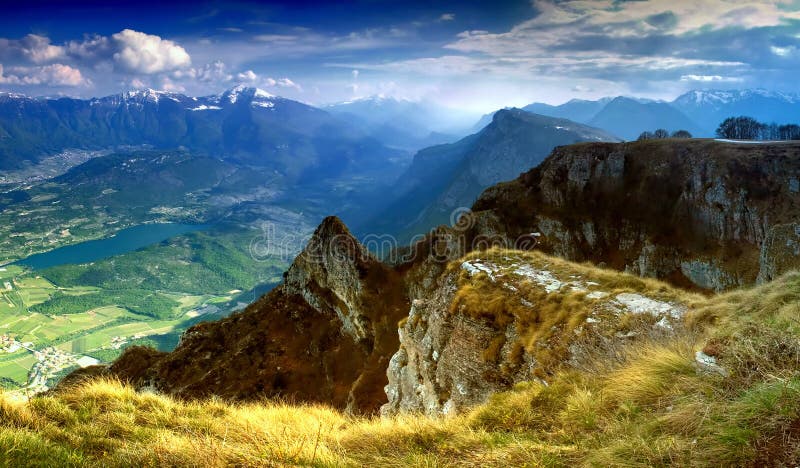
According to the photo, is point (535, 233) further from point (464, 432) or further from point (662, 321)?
point (464, 432)

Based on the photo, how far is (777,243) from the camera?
4144cm

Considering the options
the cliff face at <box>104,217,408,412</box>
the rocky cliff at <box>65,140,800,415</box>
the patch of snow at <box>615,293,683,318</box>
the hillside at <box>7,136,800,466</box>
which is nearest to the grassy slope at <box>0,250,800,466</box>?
the hillside at <box>7,136,800,466</box>

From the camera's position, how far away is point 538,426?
287 inches

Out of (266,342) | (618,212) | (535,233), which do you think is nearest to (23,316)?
(266,342)

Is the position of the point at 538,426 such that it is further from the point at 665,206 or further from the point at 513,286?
the point at 665,206

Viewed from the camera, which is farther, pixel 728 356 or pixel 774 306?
pixel 774 306

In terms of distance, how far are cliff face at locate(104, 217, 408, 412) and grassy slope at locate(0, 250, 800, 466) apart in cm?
2956

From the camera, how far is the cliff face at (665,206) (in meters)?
53.3

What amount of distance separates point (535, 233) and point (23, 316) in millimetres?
246104

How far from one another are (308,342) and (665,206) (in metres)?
60.8

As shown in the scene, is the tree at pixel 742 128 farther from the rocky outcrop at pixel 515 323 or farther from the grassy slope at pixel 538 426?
the grassy slope at pixel 538 426

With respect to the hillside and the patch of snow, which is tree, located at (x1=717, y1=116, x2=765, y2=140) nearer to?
the hillside

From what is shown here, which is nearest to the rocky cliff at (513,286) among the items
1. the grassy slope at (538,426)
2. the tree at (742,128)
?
the grassy slope at (538,426)

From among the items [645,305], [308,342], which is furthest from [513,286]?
[308,342]
